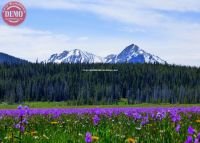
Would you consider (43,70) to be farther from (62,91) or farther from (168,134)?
(168,134)

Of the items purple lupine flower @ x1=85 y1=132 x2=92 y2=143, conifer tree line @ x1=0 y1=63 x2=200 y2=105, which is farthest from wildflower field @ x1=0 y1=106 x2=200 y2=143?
conifer tree line @ x1=0 y1=63 x2=200 y2=105

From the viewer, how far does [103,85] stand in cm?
17150

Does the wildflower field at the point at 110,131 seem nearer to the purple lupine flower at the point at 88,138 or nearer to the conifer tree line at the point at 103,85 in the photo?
the purple lupine flower at the point at 88,138

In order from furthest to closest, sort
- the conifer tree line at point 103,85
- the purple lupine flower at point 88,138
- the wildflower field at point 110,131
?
the conifer tree line at point 103,85 < the wildflower field at point 110,131 < the purple lupine flower at point 88,138

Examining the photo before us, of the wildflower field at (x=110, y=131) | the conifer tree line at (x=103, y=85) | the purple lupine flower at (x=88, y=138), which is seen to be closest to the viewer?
the purple lupine flower at (x=88, y=138)

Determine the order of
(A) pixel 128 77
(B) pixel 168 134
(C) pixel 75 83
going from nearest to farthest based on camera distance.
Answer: (B) pixel 168 134, (C) pixel 75 83, (A) pixel 128 77

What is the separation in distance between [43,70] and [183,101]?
7334 centimetres

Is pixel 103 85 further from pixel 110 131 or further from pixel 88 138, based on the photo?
pixel 88 138

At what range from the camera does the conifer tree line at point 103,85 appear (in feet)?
511

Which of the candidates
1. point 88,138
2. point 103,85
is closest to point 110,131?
point 88,138

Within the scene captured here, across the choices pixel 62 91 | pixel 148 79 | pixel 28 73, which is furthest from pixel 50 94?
pixel 148 79

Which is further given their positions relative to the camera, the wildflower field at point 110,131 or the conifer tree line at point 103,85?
the conifer tree line at point 103,85

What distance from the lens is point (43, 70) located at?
652 feet

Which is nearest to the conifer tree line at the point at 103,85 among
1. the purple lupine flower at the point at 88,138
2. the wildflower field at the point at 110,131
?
the wildflower field at the point at 110,131
